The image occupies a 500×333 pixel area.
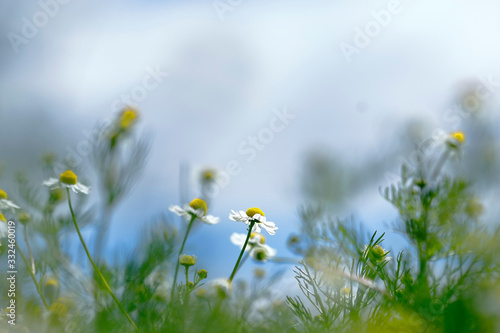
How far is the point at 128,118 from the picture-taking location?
1.31 meters

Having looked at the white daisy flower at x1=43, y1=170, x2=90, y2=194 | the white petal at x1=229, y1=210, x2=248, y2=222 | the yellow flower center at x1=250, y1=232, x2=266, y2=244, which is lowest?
the white daisy flower at x1=43, y1=170, x2=90, y2=194

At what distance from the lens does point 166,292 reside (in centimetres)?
135

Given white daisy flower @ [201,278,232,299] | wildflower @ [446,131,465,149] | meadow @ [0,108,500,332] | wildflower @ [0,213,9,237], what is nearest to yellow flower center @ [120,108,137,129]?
meadow @ [0,108,500,332]

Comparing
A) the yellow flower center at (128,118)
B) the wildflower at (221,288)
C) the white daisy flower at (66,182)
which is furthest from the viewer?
the yellow flower center at (128,118)

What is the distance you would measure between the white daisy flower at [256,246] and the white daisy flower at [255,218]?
0.26 feet

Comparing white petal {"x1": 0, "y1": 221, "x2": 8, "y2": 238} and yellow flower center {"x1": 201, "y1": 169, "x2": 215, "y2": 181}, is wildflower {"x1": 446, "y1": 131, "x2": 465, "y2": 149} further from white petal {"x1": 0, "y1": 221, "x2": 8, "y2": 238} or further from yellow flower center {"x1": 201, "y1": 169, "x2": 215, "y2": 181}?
white petal {"x1": 0, "y1": 221, "x2": 8, "y2": 238}

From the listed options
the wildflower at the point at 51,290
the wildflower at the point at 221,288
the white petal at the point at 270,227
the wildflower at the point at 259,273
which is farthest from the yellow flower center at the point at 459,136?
the wildflower at the point at 51,290

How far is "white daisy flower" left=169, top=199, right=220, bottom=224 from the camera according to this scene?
1.06 m

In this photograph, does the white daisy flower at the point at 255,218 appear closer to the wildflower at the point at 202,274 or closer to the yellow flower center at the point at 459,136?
the wildflower at the point at 202,274

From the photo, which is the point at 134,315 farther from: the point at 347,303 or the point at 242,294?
the point at 347,303

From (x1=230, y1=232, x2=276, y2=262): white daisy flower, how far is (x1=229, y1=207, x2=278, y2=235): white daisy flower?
80 millimetres

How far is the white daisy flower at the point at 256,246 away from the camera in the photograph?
1.07m

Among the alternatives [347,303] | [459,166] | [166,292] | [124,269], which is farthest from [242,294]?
[459,166]

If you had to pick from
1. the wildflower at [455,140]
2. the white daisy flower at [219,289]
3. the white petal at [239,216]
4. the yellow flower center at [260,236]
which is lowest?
the white daisy flower at [219,289]
